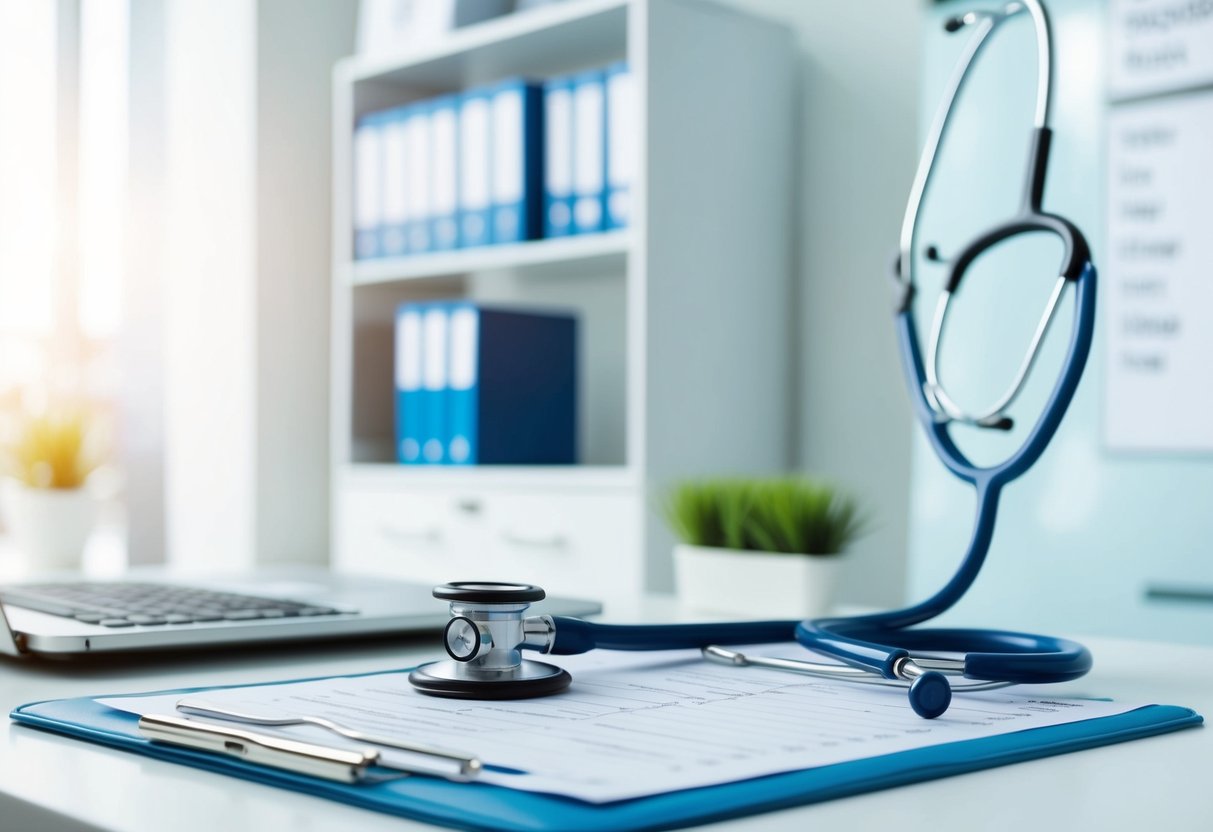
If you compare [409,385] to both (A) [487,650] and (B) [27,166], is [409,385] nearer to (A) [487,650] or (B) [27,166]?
(B) [27,166]

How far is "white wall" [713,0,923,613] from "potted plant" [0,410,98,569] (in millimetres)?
1407

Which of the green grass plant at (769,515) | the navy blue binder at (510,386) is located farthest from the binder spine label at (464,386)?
the green grass plant at (769,515)

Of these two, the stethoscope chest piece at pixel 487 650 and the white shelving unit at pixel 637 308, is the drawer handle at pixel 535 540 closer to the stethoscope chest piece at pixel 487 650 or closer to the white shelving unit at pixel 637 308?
the white shelving unit at pixel 637 308

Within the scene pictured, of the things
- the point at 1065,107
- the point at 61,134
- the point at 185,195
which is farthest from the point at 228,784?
the point at 61,134

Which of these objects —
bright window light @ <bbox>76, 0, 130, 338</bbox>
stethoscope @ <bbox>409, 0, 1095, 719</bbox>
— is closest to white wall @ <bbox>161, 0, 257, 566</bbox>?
bright window light @ <bbox>76, 0, 130, 338</bbox>

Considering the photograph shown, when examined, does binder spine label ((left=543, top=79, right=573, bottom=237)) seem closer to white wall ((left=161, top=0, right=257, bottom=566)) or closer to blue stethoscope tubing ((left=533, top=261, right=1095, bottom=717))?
white wall ((left=161, top=0, right=257, bottom=566))

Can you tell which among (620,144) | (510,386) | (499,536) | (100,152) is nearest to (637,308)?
(620,144)

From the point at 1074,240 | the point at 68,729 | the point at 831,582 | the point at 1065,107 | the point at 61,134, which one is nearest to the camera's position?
the point at 68,729

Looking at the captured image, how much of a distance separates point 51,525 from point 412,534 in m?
0.71

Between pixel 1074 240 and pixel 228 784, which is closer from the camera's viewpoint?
pixel 228 784

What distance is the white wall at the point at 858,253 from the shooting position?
221 cm

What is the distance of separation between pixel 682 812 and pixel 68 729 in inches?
11.0

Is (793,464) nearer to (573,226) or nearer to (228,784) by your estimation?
(573,226)

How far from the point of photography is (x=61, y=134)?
127 inches
